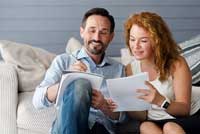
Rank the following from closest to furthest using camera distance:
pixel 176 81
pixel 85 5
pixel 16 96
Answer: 1. pixel 176 81
2. pixel 16 96
3. pixel 85 5

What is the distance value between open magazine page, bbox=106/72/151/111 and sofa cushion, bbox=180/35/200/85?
77 cm

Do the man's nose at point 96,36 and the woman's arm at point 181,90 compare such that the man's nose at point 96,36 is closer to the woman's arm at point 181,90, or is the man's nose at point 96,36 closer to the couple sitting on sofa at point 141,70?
the couple sitting on sofa at point 141,70

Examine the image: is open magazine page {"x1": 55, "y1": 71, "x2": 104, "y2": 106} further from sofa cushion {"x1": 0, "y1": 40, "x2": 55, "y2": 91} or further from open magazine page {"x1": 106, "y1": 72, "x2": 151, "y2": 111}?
sofa cushion {"x1": 0, "y1": 40, "x2": 55, "y2": 91}

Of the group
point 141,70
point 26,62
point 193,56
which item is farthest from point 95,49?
point 193,56

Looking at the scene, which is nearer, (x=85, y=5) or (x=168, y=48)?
(x=168, y=48)

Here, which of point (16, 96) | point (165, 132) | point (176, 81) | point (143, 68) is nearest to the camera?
point (165, 132)

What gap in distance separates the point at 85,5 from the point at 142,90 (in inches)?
55.9

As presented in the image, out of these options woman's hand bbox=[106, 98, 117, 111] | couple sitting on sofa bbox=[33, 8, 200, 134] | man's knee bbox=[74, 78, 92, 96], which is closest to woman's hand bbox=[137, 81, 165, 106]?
couple sitting on sofa bbox=[33, 8, 200, 134]

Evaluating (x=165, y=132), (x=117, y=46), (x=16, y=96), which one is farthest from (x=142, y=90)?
(x=117, y=46)

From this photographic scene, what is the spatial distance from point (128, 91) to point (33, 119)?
62cm

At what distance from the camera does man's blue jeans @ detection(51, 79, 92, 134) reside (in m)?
1.56

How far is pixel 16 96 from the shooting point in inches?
86.0

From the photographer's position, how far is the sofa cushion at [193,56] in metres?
2.47

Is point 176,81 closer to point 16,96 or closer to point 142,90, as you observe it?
point 142,90
